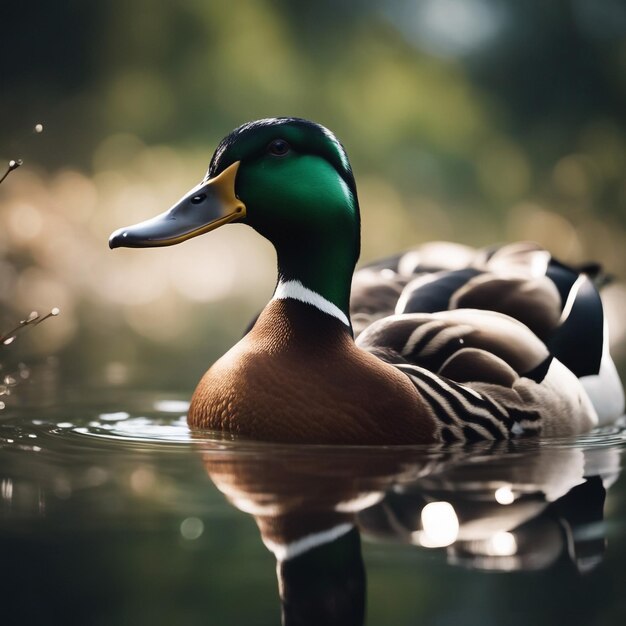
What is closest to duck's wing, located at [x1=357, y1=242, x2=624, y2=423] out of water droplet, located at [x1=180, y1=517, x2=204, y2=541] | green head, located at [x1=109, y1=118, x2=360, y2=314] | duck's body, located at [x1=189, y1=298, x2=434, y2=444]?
duck's body, located at [x1=189, y1=298, x2=434, y2=444]

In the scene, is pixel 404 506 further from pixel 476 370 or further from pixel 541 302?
pixel 541 302

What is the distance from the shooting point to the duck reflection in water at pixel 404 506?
2.34m

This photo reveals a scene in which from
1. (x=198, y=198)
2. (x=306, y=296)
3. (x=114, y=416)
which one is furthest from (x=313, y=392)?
(x=114, y=416)

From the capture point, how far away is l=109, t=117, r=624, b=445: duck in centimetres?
354

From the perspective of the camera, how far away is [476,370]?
3.78 m

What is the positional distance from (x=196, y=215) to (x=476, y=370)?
96 cm

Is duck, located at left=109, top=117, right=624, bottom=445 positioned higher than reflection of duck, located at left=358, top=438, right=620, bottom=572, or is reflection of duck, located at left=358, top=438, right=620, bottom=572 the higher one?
duck, located at left=109, top=117, right=624, bottom=445

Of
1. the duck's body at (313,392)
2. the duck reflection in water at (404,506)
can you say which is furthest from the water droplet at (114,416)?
the duck reflection in water at (404,506)

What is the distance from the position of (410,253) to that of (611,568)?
2616 mm

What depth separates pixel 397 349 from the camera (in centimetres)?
380

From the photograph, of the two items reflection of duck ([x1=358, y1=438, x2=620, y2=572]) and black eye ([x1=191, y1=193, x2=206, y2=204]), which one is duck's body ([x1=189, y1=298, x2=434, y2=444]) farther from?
black eye ([x1=191, y1=193, x2=206, y2=204])

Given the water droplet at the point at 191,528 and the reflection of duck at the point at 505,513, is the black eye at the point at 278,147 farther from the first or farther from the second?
the water droplet at the point at 191,528

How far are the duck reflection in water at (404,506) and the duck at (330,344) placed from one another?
0.38 ft

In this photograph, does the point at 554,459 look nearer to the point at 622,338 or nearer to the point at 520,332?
the point at 520,332
